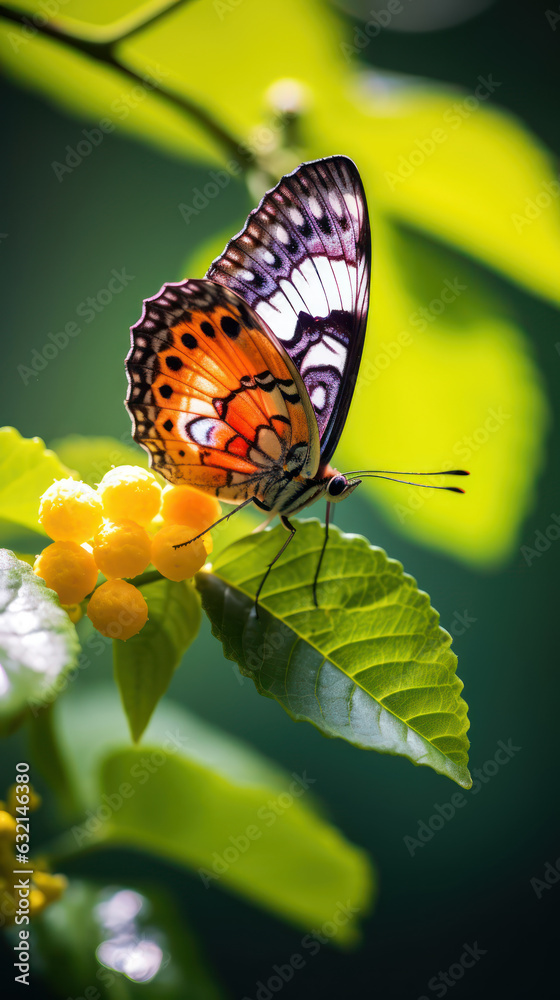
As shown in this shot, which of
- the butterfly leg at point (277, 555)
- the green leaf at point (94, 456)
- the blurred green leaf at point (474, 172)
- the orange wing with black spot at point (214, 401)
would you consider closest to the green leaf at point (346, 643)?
the butterfly leg at point (277, 555)

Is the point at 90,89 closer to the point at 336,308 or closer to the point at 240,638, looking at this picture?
the point at 336,308

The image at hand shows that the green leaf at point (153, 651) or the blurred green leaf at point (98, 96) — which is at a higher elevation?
the blurred green leaf at point (98, 96)

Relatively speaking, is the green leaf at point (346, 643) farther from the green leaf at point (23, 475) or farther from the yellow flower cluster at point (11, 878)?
the yellow flower cluster at point (11, 878)

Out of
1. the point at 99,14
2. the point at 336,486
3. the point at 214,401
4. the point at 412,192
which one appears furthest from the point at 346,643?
the point at 99,14

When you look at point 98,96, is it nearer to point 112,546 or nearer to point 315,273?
point 315,273

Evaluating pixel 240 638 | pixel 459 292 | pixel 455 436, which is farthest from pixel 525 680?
pixel 240 638

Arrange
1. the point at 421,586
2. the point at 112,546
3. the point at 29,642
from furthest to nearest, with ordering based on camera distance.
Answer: the point at 421,586
the point at 112,546
the point at 29,642
